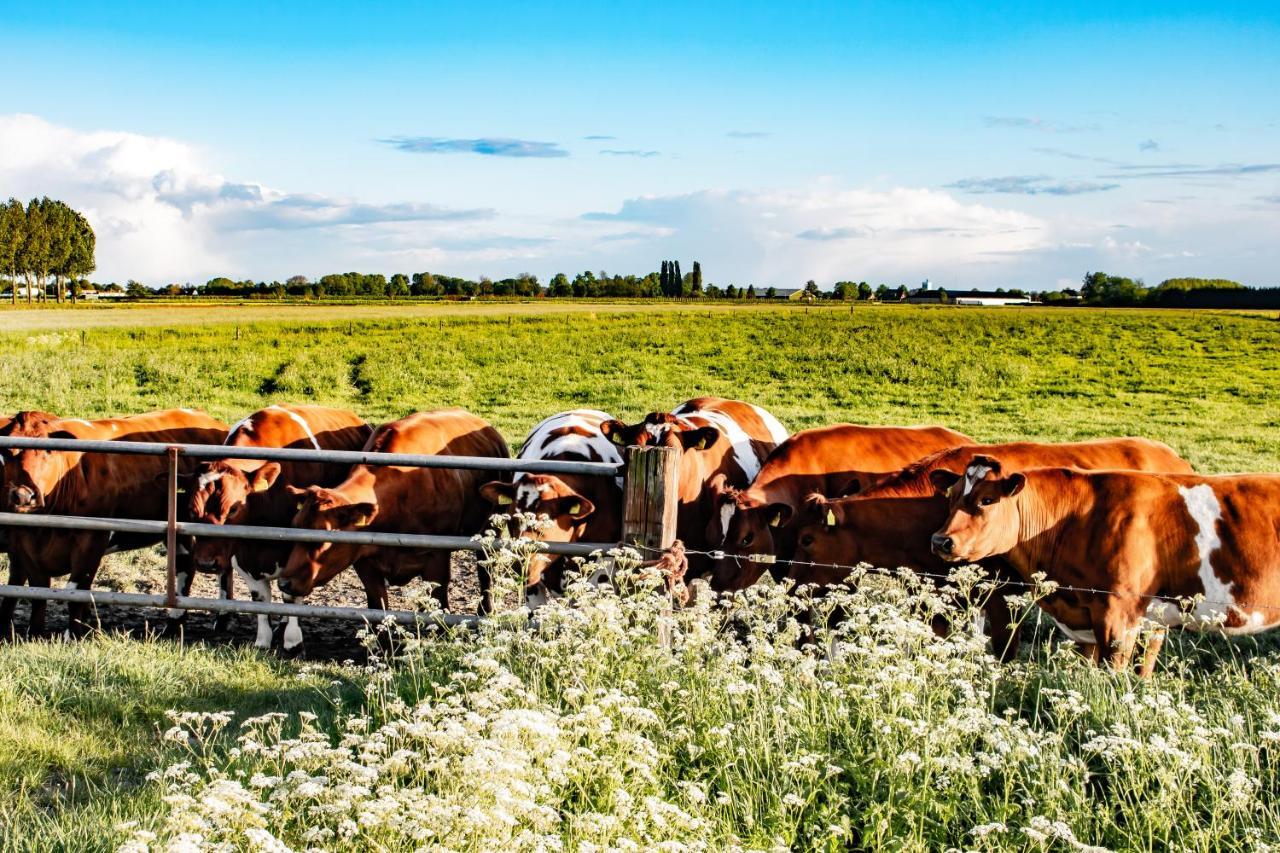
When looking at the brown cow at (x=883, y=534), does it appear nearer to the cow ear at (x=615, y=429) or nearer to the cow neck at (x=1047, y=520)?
the cow neck at (x=1047, y=520)

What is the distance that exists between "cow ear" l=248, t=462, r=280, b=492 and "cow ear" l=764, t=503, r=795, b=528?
151 inches

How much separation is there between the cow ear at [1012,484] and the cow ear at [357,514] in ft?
14.1

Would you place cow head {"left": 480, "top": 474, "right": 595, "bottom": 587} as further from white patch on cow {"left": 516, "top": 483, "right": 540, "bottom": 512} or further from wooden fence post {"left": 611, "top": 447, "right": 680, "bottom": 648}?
wooden fence post {"left": 611, "top": 447, "right": 680, "bottom": 648}

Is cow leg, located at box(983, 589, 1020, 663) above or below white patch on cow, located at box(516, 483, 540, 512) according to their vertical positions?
A: below

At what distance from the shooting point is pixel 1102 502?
700cm

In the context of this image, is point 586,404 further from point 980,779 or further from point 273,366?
point 980,779

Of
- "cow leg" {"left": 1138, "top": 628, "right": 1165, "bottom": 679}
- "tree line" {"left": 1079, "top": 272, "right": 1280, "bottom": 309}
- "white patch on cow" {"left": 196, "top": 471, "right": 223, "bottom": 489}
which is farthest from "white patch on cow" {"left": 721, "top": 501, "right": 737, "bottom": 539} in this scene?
"tree line" {"left": 1079, "top": 272, "right": 1280, "bottom": 309}

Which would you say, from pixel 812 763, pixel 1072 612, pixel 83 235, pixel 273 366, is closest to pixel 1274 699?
pixel 1072 612

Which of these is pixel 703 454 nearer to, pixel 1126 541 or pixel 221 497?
pixel 1126 541

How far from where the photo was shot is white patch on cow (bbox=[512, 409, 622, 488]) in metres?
9.23

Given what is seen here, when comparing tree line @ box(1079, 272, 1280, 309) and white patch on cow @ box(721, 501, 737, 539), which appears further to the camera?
tree line @ box(1079, 272, 1280, 309)

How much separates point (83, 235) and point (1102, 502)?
440ft

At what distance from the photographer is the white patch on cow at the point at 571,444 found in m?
9.23

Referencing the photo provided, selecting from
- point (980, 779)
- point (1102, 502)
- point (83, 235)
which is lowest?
point (980, 779)
